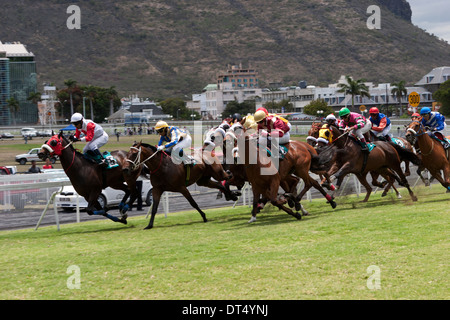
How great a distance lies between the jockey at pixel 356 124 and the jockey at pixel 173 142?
11.9ft

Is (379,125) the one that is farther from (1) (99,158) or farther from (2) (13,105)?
(2) (13,105)

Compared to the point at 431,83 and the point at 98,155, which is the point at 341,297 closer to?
the point at 98,155

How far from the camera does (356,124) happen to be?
49.2 feet

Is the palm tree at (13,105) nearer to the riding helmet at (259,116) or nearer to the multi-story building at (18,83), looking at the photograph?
Answer: the multi-story building at (18,83)

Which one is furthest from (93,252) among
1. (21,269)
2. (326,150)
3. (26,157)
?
(26,157)

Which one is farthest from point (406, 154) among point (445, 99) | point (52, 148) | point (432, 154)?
point (445, 99)

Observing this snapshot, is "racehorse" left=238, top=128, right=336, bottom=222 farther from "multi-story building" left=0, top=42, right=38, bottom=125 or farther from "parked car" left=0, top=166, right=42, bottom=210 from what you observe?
"multi-story building" left=0, top=42, right=38, bottom=125

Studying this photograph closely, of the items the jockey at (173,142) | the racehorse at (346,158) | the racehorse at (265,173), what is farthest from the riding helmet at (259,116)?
the racehorse at (346,158)

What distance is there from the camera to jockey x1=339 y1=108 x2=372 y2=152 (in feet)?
48.8

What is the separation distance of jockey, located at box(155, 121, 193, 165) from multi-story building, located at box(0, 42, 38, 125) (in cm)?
15814

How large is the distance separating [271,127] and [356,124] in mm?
2649

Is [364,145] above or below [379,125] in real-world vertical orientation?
below

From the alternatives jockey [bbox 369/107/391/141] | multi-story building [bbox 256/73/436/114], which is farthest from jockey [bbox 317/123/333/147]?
multi-story building [bbox 256/73/436/114]
